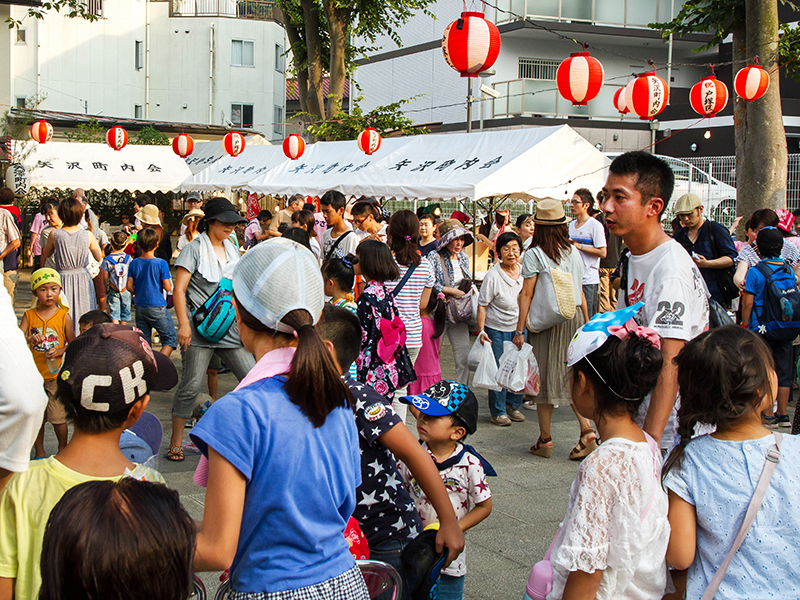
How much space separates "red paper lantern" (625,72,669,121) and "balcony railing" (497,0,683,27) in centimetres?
1351

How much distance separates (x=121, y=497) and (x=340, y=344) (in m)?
1.42

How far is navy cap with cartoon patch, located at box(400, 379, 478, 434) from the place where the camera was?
2902 mm

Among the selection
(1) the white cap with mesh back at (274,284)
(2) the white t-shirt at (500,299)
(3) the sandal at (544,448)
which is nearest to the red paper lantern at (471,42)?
(2) the white t-shirt at (500,299)

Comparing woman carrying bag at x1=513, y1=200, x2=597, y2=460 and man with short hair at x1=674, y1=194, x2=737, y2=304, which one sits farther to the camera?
man with short hair at x1=674, y1=194, x2=737, y2=304

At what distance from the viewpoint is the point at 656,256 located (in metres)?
2.96

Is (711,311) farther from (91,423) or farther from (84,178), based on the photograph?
(84,178)

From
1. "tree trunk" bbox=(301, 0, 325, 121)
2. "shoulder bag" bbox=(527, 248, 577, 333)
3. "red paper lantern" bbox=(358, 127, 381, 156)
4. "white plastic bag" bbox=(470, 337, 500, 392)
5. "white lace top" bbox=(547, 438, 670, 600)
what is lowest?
"white plastic bag" bbox=(470, 337, 500, 392)

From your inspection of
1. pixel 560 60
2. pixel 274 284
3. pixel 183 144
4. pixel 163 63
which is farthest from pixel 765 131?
pixel 163 63

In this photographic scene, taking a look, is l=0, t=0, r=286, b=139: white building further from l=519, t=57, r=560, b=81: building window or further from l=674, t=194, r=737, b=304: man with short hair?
l=674, t=194, r=737, b=304: man with short hair

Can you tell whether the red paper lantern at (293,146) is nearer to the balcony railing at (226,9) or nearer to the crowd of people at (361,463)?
the crowd of people at (361,463)

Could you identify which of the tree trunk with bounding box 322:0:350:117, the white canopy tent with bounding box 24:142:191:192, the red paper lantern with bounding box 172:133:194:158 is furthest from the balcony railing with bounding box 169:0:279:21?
the red paper lantern with bounding box 172:133:194:158

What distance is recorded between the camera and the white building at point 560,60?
23.4 meters

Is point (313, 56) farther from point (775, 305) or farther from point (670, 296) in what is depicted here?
point (670, 296)

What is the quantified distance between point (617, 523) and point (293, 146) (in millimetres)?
14982
